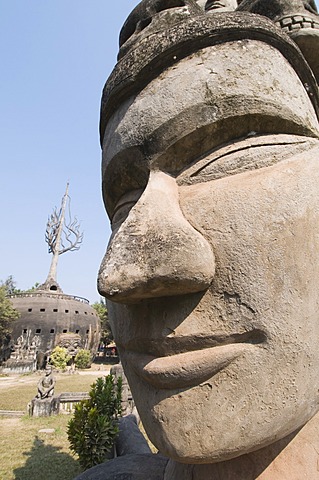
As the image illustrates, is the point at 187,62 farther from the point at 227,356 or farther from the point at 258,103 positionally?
the point at 227,356

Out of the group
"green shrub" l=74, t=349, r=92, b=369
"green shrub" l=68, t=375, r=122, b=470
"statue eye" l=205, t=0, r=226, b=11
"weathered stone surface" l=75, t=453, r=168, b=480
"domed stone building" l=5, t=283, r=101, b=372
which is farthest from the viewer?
"domed stone building" l=5, t=283, r=101, b=372

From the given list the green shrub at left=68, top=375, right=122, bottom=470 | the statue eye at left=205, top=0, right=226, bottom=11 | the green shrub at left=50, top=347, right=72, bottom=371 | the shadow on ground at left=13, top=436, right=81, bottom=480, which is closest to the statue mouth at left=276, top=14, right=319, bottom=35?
the statue eye at left=205, top=0, right=226, bottom=11

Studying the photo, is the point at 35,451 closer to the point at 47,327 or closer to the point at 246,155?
the point at 246,155

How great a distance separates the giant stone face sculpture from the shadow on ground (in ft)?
18.2

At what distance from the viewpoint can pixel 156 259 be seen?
1.09 metres

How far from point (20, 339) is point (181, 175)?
28.8m

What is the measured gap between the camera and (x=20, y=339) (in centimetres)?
2662

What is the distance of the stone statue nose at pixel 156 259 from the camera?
41.9 inches

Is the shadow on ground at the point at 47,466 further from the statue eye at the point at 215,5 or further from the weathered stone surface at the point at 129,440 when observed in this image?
the statue eye at the point at 215,5

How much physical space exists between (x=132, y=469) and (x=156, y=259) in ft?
4.94

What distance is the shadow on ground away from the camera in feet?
17.9

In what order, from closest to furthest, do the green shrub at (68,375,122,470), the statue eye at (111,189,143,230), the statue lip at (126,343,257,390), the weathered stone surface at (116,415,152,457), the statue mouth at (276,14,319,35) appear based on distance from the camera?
the statue lip at (126,343,257,390) < the statue eye at (111,189,143,230) < the statue mouth at (276,14,319,35) < the weathered stone surface at (116,415,152,457) < the green shrub at (68,375,122,470)

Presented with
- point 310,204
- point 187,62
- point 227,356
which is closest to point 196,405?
point 227,356

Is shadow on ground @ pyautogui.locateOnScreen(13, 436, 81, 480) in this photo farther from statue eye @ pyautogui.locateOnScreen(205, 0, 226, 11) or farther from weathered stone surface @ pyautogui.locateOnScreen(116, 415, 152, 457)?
statue eye @ pyautogui.locateOnScreen(205, 0, 226, 11)
